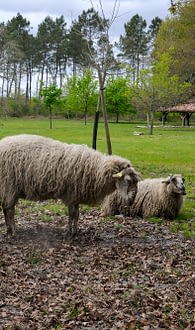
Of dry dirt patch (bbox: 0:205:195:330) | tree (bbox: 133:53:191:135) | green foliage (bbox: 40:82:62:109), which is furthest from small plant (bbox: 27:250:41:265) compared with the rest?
green foliage (bbox: 40:82:62:109)

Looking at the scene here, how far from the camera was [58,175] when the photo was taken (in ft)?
29.2

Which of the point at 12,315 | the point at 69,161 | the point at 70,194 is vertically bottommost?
the point at 12,315

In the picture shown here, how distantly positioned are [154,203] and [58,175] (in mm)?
2995

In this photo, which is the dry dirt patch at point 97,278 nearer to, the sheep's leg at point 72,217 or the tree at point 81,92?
the sheep's leg at point 72,217

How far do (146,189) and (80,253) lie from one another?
11.6 ft

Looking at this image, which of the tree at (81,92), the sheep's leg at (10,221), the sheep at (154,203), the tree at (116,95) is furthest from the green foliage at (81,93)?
the sheep's leg at (10,221)

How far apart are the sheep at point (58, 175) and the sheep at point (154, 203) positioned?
187cm

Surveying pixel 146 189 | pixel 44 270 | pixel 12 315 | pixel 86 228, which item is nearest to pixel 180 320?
pixel 12 315

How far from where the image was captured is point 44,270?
734 cm

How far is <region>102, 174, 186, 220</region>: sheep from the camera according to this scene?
1095cm

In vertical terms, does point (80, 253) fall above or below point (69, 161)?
below

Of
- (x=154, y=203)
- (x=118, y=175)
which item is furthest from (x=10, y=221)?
(x=154, y=203)

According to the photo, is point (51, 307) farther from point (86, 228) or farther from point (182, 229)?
point (182, 229)

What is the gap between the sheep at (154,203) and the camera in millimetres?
10953
